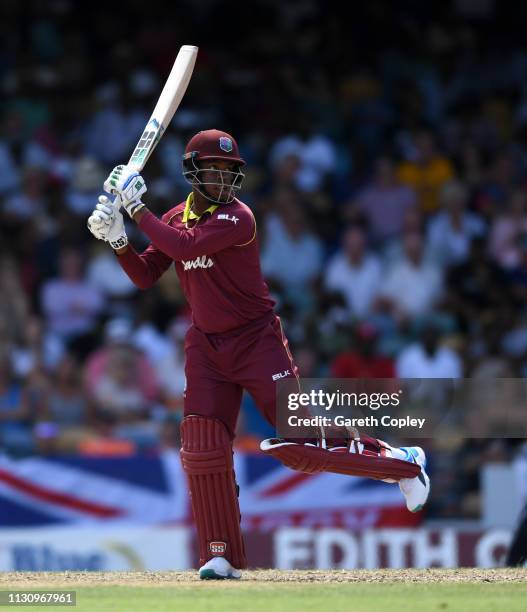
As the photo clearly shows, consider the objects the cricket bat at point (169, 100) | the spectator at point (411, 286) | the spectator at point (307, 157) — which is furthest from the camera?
the spectator at point (307, 157)

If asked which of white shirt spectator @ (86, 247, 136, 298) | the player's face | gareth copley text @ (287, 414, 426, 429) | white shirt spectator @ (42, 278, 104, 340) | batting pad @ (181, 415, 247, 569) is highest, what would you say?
white shirt spectator @ (86, 247, 136, 298)

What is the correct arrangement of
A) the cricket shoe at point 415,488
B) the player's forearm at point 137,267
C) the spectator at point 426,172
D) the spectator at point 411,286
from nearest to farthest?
the player's forearm at point 137,267 < the cricket shoe at point 415,488 < the spectator at point 411,286 < the spectator at point 426,172

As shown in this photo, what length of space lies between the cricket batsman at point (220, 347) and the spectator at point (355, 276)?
586 centimetres

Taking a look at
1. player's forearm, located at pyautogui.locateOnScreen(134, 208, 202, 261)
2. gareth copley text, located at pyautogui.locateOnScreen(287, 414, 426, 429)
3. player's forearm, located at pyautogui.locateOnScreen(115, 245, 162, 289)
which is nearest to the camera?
player's forearm, located at pyautogui.locateOnScreen(134, 208, 202, 261)

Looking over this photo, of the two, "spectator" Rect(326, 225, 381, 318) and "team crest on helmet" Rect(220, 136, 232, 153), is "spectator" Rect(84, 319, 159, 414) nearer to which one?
"spectator" Rect(326, 225, 381, 318)

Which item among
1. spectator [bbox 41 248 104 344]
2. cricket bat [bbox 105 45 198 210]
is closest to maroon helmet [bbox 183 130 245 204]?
cricket bat [bbox 105 45 198 210]

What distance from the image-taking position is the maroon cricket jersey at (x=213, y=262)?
20.4 ft

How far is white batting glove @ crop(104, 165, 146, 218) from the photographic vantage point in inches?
249

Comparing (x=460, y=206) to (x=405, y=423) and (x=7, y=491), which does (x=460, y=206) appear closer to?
(x=7, y=491)

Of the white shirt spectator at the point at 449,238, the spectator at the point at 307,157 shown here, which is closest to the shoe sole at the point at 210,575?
the white shirt spectator at the point at 449,238

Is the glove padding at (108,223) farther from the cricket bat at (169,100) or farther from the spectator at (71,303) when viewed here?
the spectator at (71,303)

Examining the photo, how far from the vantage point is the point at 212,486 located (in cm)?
640

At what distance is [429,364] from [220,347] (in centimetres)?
531

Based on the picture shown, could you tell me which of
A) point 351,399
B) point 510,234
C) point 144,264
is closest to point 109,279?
point 510,234
